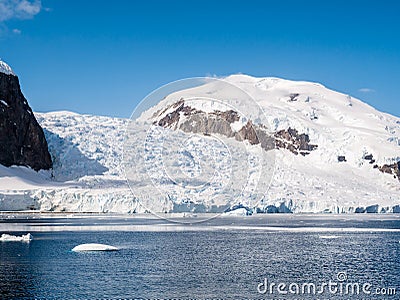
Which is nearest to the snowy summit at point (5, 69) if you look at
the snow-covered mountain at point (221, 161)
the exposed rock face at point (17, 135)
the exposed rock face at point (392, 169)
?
the exposed rock face at point (17, 135)

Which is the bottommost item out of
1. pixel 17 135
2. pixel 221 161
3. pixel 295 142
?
pixel 221 161

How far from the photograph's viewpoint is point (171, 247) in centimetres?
4088

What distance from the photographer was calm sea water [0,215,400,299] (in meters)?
25.4

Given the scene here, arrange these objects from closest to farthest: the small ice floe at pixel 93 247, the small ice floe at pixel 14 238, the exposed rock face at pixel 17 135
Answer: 1. the small ice floe at pixel 93 247
2. the small ice floe at pixel 14 238
3. the exposed rock face at pixel 17 135

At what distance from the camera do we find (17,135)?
111 metres

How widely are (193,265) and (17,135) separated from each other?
85788 mm

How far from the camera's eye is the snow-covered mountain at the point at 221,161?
6950 cm

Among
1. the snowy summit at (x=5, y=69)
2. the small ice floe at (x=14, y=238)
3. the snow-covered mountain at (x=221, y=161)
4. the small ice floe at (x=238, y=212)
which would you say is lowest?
the small ice floe at (x=14, y=238)

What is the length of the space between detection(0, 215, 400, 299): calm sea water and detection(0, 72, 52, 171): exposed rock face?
60638mm

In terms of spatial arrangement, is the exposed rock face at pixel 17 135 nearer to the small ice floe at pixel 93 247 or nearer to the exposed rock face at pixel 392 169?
the exposed rock face at pixel 392 169

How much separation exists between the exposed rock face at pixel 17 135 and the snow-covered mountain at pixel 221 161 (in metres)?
2.46

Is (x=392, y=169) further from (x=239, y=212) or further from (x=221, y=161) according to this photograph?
(x=221, y=161)

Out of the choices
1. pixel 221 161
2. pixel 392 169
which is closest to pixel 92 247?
pixel 221 161

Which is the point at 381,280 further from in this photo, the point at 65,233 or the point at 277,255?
the point at 65,233
